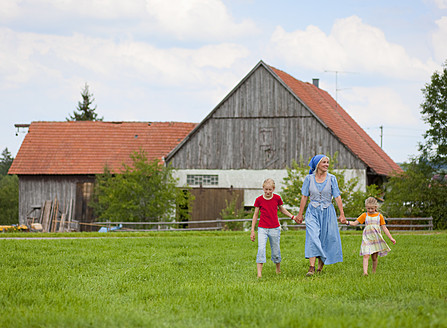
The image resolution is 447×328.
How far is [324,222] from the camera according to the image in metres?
11.9

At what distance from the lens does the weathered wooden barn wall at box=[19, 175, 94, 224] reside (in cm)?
4406

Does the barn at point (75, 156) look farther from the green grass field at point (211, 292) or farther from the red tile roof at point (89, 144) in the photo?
the green grass field at point (211, 292)

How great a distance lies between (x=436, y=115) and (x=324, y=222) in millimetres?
30613

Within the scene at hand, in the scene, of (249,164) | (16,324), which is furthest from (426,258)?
(249,164)

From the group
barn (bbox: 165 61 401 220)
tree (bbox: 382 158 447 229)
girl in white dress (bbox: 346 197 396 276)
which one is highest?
barn (bbox: 165 61 401 220)

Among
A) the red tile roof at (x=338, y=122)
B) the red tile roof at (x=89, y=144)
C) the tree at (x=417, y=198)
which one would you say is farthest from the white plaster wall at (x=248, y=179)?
the tree at (x=417, y=198)

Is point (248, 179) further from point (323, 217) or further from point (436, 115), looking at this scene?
point (323, 217)

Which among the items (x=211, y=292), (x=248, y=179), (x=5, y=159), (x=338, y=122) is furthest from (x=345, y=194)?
(x=5, y=159)

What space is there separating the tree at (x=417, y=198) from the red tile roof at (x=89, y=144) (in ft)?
48.9

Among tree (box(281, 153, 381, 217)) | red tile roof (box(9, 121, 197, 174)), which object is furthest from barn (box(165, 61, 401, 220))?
red tile roof (box(9, 121, 197, 174))

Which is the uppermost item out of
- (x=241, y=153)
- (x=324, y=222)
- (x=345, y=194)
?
(x=241, y=153)

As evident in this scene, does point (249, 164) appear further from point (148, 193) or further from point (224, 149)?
point (148, 193)

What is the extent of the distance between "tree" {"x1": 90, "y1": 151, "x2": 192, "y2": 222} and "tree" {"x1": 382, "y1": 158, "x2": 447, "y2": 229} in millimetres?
11523

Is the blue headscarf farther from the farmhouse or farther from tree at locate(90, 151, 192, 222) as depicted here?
the farmhouse
